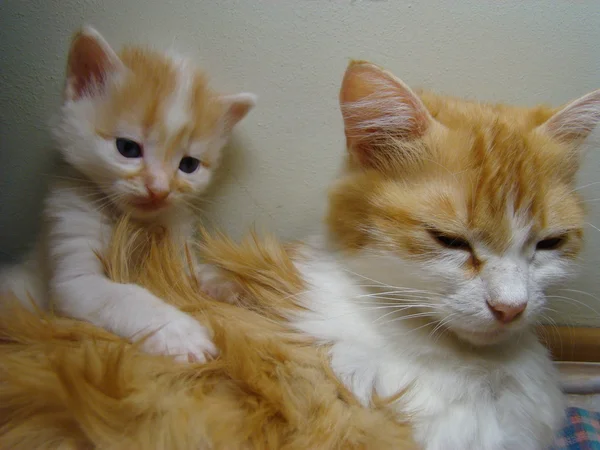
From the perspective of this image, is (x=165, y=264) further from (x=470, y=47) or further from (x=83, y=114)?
(x=470, y=47)

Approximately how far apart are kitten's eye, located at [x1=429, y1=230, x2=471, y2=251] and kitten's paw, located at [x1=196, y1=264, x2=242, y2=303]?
A: 0.36 meters

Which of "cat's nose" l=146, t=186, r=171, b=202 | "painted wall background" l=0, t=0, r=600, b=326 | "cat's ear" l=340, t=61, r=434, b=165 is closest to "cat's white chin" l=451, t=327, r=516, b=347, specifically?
"cat's ear" l=340, t=61, r=434, b=165

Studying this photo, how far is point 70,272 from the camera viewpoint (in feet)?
2.83

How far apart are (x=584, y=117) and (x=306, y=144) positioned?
568 millimetres

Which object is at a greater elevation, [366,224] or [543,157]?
[543,157]

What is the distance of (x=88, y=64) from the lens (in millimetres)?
937

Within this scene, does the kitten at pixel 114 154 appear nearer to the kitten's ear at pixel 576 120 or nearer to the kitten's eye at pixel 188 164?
the kitten's eye at pixel 188 164

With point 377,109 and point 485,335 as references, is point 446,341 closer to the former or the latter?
point 485,335

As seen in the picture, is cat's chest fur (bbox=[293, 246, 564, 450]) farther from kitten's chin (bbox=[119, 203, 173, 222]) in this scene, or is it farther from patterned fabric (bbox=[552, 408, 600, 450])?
kitten's chin (bbox=[119, 203, 173, 222])

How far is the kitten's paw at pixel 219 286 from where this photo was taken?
34.1 inches

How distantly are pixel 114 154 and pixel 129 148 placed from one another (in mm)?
34

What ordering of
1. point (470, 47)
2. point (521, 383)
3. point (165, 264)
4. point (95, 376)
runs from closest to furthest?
point (95, 376)
point (521, 383)
point (165, 264)
point (470, 47)

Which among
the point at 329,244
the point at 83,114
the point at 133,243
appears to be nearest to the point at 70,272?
the point at 133,243

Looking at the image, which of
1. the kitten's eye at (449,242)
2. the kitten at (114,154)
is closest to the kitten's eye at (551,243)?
the kitten's eye at (449,242)
